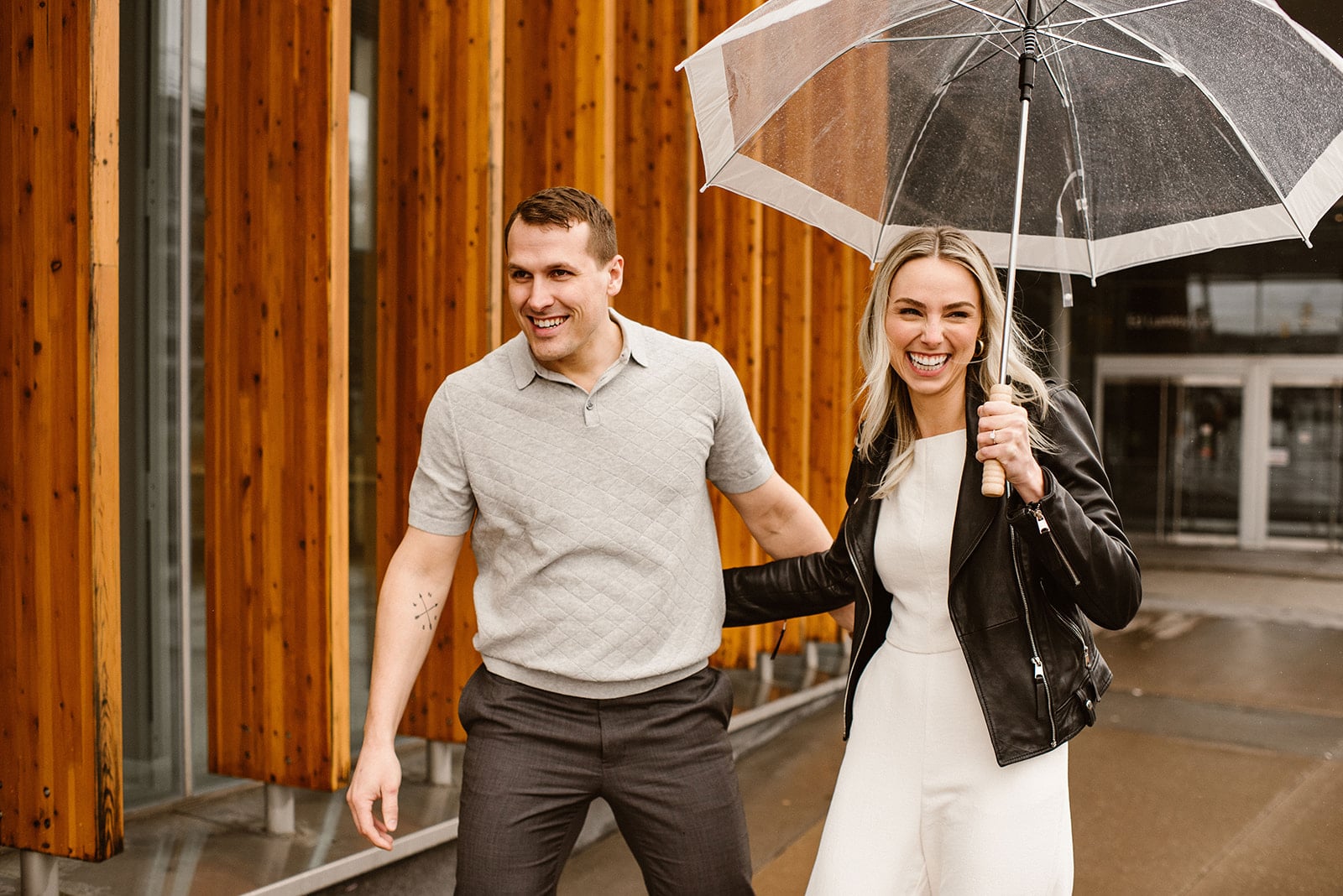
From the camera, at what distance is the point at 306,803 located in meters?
4.62

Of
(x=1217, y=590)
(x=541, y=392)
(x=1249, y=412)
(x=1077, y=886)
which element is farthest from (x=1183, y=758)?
(x=1249, y=412)

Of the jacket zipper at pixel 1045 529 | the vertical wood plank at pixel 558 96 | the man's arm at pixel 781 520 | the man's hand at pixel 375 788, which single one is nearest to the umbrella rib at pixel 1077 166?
the jacket zipper at pixel 1045 529

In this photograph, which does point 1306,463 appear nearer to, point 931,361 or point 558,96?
point 558,96

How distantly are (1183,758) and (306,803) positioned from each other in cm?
418

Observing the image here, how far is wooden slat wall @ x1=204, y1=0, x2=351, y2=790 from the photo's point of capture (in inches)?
149

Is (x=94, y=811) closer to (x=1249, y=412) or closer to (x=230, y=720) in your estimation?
(x=230, y=720)

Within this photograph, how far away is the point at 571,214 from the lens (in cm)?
253

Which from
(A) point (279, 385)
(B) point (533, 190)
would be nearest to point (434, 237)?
(B) point (533, 190)

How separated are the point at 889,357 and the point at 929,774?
88cm

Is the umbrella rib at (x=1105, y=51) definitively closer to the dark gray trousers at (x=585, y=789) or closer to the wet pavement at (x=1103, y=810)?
the dark gray trousers at (x=585, y=789)

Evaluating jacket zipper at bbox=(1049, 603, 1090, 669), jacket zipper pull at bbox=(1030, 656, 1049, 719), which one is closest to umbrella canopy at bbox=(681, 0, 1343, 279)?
jacket zipper at bbox=(1049, 603, 1090, 669)

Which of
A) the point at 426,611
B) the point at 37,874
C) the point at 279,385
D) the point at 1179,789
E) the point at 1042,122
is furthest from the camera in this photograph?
the point at 1179,789

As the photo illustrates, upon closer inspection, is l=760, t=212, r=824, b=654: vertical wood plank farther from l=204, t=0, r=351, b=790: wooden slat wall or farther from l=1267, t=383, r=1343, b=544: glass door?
l=1267, t=383, r=1343, b=544: glass door

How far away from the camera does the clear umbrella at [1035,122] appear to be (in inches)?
98.2
